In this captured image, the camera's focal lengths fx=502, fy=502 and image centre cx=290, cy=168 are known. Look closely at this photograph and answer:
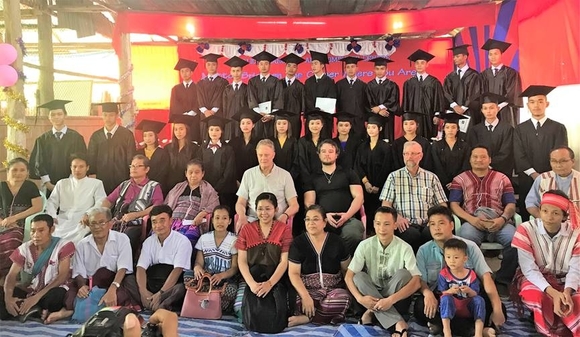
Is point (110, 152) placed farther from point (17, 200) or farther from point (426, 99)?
point (426, 99)

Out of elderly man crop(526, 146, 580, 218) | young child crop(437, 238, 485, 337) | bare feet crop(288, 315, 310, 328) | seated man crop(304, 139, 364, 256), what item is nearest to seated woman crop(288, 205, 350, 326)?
bare feet crop(288, 315, 310, 328)

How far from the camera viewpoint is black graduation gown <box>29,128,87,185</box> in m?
4.92

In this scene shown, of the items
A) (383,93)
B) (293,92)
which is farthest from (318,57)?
(383,93)

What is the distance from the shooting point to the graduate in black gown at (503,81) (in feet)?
16.9

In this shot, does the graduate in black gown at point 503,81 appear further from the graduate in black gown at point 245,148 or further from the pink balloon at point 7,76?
the pink balloon at point 7,76

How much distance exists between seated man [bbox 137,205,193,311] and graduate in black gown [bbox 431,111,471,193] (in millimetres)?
2364

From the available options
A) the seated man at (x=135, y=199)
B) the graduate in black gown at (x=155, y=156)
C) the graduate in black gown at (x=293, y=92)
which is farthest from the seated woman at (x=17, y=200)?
the graduate in black gown at (x=293, y=92)

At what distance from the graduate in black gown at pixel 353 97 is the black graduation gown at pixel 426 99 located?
0.50 meters

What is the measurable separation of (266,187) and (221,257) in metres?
0.71

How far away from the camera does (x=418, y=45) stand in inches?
370

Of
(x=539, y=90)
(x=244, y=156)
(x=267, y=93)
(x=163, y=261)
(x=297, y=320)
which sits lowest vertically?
(x=297, y=320)

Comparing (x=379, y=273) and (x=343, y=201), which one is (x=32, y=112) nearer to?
(x=343, y=201)

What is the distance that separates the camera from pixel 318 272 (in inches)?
143

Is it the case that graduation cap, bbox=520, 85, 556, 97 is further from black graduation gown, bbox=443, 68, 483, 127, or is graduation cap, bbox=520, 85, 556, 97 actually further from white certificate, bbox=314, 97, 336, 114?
white certificate, bbox=314, 97, 336, 114
